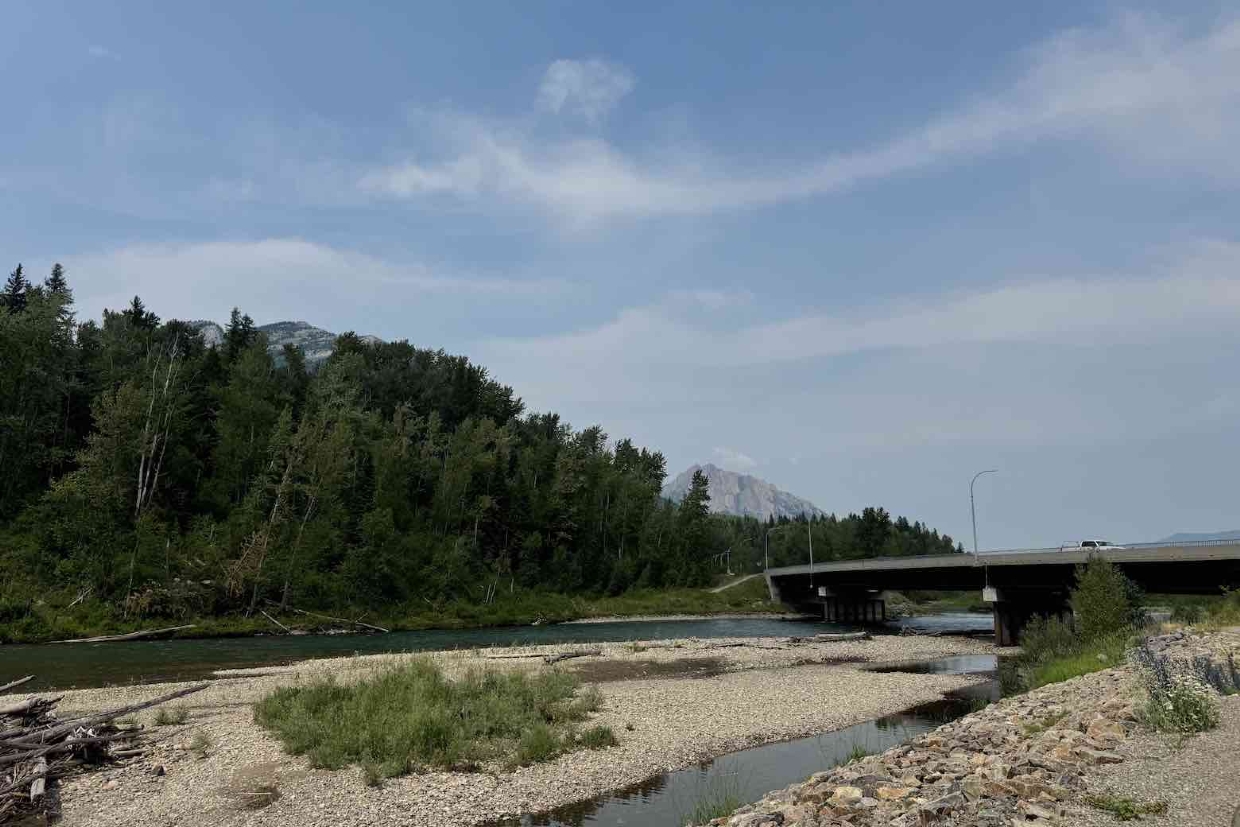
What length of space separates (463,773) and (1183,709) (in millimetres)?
16433

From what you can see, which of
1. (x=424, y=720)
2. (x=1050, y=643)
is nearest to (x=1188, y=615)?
(x=1050, y=643)

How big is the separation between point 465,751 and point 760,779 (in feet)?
26.2

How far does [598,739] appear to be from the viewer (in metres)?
22.4

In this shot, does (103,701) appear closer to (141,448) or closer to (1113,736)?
(1113,736)

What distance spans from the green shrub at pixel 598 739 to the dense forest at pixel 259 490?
62.3 metres

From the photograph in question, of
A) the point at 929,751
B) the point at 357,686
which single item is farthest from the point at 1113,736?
the point at 357,686

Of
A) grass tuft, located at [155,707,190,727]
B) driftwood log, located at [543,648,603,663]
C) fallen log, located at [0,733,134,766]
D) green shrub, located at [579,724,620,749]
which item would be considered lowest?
driftwood log, located at [543,648,603,663]

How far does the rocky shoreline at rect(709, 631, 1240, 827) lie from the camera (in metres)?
10.8

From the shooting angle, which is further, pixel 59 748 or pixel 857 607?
pixel 857 607

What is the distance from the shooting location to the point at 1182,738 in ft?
46.9

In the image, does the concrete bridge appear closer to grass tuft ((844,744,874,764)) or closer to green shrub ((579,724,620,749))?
grass tuft ((844,744,874,764))

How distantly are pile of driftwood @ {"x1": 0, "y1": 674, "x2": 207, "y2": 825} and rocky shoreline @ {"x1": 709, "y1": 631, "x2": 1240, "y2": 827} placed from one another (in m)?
15.5

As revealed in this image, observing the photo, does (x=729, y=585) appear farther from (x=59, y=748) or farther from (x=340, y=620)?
(x=59, y=748)

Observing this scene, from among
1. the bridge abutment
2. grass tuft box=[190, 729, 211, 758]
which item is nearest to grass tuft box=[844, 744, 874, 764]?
grass tuft box=[190, 729, 211, 758]
